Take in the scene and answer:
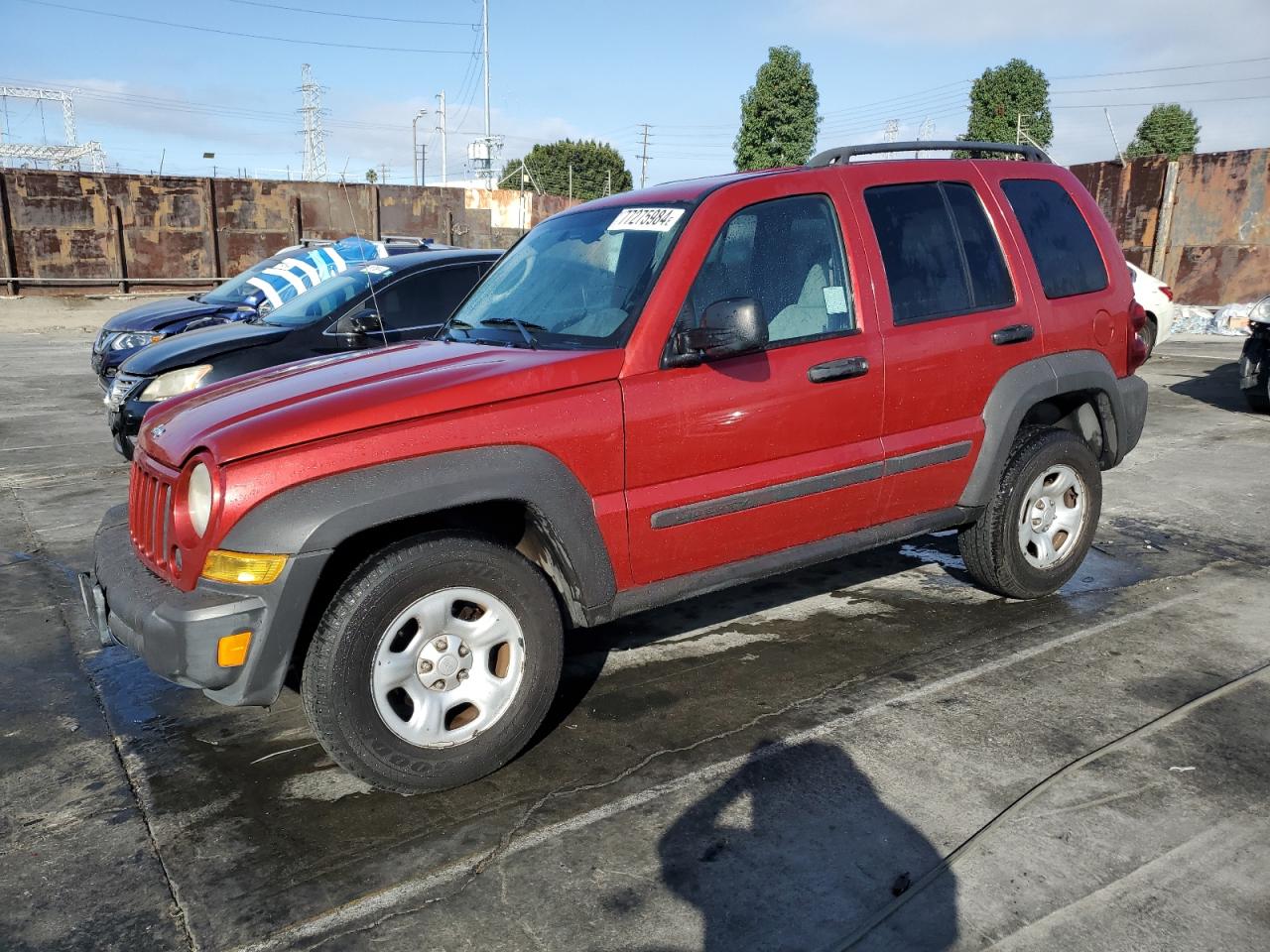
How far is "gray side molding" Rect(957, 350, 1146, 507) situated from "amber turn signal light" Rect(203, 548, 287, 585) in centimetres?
297

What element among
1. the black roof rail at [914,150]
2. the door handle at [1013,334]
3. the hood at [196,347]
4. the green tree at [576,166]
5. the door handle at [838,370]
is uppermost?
the green tree at [576,166]

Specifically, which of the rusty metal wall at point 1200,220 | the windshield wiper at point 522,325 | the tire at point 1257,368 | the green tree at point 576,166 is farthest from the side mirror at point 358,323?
the green tree at point 576,166

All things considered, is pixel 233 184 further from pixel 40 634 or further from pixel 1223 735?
pixel 1223 735

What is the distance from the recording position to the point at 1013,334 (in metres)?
4.48

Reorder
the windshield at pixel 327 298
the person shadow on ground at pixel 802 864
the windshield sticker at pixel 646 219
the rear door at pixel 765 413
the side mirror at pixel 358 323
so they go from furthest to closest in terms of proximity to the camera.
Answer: the windshield at pixel 327 298, the side mirror at pixel 358 323, the windshield sticker at pixel 646 219, the rear door at pixel 765 413, the person shadow on ground at pixel 802 864

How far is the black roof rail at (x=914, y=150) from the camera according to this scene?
4.42 metres

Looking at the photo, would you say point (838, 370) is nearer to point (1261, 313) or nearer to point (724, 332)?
point (724, 332)

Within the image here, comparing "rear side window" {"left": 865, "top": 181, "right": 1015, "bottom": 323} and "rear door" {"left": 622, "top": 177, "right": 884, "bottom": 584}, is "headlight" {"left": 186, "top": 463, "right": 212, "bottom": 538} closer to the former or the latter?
"rear door" {"left": 622, "top": 177, "right": 884, "bottom": 584}

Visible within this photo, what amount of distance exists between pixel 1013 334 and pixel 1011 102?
49466mm

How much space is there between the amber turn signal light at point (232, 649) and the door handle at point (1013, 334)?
3.23 metres

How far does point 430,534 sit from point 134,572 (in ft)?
3.34

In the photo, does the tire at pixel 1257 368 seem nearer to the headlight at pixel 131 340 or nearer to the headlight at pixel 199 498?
the headlight at pixel 199 498

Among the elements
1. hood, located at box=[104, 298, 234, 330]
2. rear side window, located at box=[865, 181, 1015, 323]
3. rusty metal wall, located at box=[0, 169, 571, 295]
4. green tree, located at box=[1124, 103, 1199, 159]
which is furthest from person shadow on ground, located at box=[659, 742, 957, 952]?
green tree, located at box=[1124, 103, 1199, 159]

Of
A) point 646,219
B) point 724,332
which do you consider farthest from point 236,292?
point 724,332
